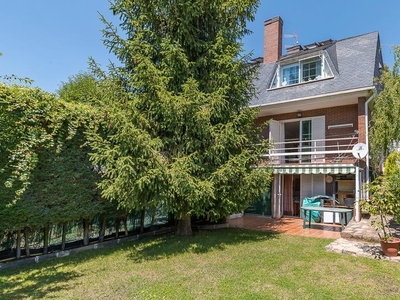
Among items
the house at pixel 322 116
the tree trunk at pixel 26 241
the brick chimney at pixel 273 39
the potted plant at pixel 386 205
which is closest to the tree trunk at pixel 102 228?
the tree trunk at pixel 26 241

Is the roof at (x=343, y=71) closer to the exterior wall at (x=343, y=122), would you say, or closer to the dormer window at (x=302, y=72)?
the dormer window at (x=302, y=72)

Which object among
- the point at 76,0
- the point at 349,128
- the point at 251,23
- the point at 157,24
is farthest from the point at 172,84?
the point at 349,128

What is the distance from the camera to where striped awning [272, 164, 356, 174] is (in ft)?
50.3

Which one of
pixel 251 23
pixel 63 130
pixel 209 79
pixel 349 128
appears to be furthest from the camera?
pixel 349 128

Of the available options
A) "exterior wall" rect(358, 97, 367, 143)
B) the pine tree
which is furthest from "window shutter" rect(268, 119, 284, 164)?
the pine tree

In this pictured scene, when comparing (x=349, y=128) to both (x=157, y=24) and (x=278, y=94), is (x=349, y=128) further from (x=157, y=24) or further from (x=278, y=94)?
(x=157, y=24)

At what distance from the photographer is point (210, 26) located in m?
12.4

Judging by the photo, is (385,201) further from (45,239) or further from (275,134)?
(45,239)

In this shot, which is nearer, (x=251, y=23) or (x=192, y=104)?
(x=192, y=104)

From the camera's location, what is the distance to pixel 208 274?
25.5 ft

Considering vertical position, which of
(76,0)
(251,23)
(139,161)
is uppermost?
(76,0)

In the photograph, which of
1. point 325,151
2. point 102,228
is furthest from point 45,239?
point 325,151

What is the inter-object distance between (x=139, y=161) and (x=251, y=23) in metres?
9.56

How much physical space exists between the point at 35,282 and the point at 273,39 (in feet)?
83.9
